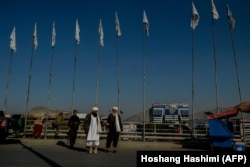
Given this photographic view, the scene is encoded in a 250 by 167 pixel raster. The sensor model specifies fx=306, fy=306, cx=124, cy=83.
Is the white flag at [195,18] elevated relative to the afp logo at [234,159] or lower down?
elevated

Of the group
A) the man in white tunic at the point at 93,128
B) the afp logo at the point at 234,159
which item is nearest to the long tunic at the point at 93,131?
the man in white tunic at the point at 93,128

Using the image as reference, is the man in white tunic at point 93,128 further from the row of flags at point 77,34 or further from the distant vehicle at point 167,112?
the distant vehicle at point 167,112

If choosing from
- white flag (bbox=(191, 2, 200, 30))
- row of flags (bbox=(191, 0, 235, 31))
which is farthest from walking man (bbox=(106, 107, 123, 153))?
white flag (bbox=(191, 2, 200, 30))

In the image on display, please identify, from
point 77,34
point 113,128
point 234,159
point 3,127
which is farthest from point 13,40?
point 234,159

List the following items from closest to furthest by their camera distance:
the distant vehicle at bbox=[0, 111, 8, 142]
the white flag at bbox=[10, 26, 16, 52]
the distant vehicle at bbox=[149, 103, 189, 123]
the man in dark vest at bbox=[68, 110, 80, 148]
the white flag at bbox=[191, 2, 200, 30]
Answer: the man in dark vest at bbox=[68, 110, 80, 148], the distant vehicle at bbox=[0, 111, 8, 142], the white flag at bbox=[191, 2, 200, 30], the white flag at bbox=[10, 26, 16, 52], the distant vehicle at bbox=[149, 103, 189, 123]

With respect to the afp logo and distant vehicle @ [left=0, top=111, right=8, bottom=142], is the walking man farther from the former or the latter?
the afp logo

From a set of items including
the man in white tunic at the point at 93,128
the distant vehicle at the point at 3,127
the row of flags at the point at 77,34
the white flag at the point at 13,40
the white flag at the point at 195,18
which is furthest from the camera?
the white flag at the point at 13,40

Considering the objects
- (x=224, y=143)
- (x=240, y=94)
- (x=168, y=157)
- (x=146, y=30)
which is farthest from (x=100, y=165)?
(x=146, y=30)

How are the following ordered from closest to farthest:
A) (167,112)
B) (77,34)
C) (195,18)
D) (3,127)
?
(3,127) → (195,18) → (77,34) → (167,112)

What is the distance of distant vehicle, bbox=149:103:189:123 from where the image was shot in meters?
51.6

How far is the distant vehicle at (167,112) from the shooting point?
51625 millimetres

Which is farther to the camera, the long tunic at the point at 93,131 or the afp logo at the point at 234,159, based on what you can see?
the long tunic at the point at 93,131

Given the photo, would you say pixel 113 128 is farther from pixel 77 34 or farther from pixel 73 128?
pixel 77 34

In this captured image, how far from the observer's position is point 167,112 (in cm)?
5206
